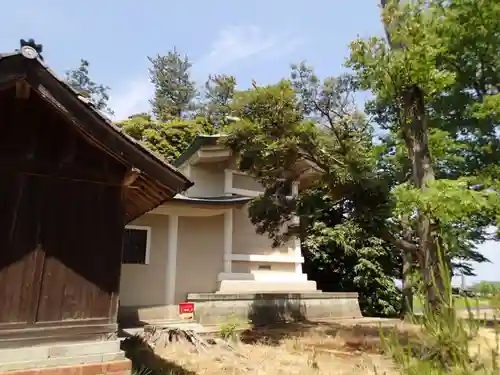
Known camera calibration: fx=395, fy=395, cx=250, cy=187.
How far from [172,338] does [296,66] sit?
7.55 m

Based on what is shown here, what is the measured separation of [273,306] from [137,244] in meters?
5.07

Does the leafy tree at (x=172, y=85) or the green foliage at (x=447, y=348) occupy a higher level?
the leafy tree at (x=172, y=85)

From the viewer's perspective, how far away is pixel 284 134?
399 inches

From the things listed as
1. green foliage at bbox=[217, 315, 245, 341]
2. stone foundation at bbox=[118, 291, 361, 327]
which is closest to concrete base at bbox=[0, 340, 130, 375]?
green foliage at bbox=[217, 315, 245, 341]

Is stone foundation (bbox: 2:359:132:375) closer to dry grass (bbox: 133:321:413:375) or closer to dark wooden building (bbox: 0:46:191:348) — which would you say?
dark wooden building (bbox: 0:46:191:348)

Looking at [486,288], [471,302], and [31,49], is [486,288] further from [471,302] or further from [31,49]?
[31,49]

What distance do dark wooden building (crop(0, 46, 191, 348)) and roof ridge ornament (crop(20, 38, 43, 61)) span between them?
0.04 ft

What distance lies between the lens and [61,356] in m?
4.48

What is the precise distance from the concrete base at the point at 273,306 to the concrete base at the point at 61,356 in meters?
7.34

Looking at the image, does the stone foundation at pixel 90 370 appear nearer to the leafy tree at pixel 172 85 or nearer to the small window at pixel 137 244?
the small window at pixel 137 244

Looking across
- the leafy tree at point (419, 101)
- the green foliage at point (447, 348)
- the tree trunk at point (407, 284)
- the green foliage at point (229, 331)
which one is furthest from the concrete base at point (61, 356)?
the tree trunk at point (407, 284)

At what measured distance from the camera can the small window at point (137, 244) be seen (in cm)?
1284

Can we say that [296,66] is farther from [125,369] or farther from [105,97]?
[105,97]

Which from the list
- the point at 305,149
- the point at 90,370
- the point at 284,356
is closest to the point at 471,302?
Result: the point at 90,370
